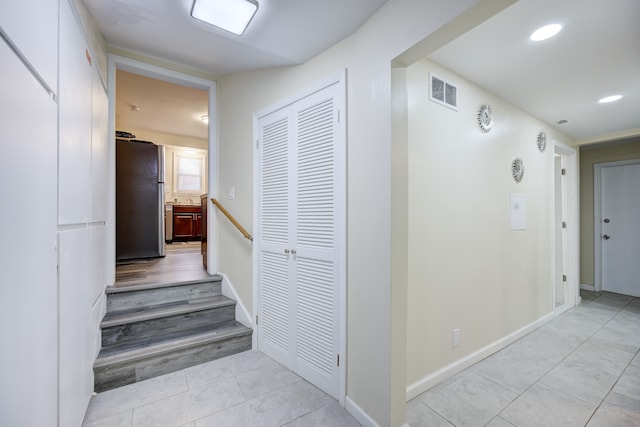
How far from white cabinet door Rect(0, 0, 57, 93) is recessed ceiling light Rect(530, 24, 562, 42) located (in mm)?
2513

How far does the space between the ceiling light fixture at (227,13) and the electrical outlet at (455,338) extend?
263 centimetres

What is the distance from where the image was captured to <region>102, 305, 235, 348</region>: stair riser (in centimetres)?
213

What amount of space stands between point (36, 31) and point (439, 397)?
9.20 ft

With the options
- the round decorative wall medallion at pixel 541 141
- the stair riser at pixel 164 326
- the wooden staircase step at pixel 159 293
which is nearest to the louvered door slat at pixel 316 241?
the stair riser at pixel 164 326

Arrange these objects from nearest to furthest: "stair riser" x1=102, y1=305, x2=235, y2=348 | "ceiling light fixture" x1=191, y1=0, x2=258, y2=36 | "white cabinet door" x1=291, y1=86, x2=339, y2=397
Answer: "ceiling light fixture" x1=191, y1=0, x2=258, y2=36 < "white cabinet door" x1=291, y1=86, x2=339, y2=397 < "stair riser" x1=102, y1=305, x2=235, y2=348

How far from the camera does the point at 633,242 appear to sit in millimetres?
4312

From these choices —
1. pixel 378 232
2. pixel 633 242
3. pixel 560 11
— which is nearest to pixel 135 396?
pixel 378 232

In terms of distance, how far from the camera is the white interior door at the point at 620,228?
4301mm

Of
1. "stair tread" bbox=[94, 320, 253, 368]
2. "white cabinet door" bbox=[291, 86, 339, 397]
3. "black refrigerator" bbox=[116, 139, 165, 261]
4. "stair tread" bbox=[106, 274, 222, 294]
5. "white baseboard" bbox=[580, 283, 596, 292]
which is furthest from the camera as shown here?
"white baseboard" bbox=[580, 283, 596, 292]

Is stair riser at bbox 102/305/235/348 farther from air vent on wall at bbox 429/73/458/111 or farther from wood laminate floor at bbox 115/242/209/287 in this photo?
air vent on wall at bbox 429/73/458/111

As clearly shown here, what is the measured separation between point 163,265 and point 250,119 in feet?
7.50

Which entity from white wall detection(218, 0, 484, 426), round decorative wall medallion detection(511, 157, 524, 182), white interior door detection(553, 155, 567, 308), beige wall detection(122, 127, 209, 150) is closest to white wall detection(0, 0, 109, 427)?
white wall detection(218, 0, 484, 426)

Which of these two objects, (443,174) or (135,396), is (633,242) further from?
(135,396)

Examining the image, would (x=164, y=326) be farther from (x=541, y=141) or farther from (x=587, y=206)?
(x=587, y=206)
